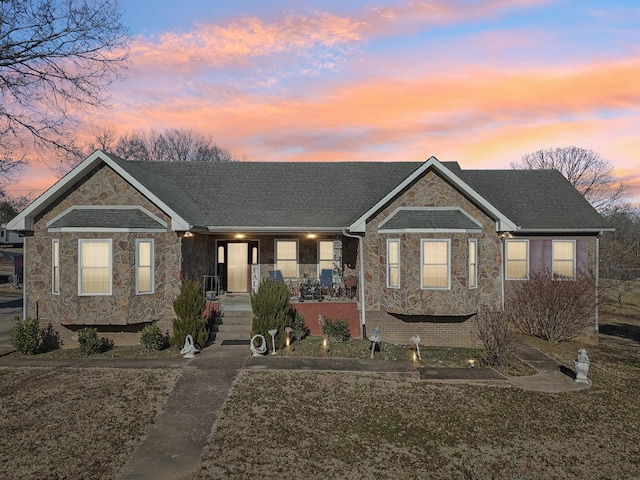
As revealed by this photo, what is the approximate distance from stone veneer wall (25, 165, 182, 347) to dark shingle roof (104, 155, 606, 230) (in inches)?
38.7

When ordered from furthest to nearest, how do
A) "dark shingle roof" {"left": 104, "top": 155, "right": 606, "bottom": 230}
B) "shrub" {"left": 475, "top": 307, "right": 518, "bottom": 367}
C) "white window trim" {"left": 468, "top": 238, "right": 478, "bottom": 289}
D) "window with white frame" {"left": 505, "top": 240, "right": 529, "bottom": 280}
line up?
1. "window with white frame" {"left": 505, "top": 240, "right": 529, "bottom": 280}
2. "dark shingle roof" {"left": 104, "top": 155, "right": 606, "bottom": 230}
3. "white window trim" {"left": 468, "top": 238, "right": 478, "bottom": 289}
4. "shrub" {"left": 475, "top": 307, "right": 518, "bottom": 367}

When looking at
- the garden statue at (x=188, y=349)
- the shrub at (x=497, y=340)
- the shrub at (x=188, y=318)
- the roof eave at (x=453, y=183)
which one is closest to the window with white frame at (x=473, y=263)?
the roof eave at (x=453, y=183)

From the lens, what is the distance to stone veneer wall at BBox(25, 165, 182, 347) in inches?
540

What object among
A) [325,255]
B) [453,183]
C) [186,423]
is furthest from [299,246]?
[186,423]

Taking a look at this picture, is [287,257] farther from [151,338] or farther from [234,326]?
[151,338]

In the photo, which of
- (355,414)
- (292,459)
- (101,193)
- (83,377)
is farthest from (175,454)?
(101,193)

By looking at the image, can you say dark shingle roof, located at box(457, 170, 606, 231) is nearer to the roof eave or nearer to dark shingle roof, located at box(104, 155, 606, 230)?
dark shingle roof, located at box(104, 155, 606, 230)

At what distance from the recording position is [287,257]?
1811 cm

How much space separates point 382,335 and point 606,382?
6601 mm

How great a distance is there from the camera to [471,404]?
9531mm

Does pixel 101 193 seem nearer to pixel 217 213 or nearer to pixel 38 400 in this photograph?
pixel 217 213

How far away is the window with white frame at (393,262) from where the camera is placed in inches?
584

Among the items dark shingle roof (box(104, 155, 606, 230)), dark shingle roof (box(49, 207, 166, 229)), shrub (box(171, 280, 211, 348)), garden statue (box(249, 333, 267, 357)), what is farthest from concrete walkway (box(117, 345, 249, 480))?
dark shingle roof (box(104, 155, 606, 230))

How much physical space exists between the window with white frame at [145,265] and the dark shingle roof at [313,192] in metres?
1.59
